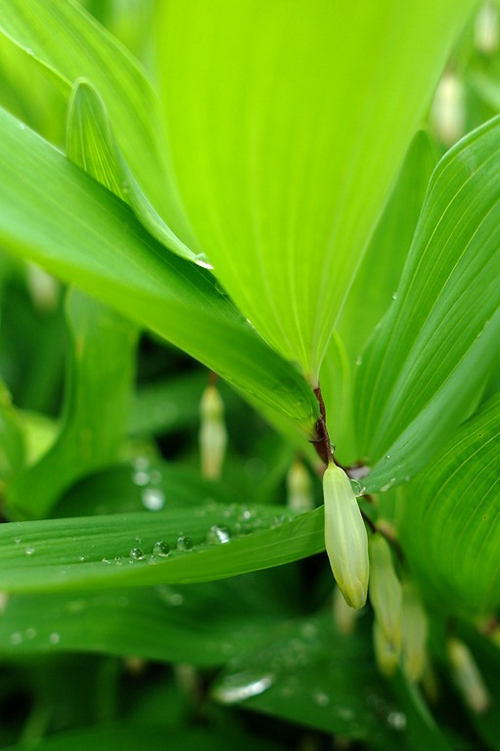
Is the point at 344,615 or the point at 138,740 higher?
the point at 344,615

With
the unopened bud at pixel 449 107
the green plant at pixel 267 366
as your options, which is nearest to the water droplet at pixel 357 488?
the green plant at pixel 267 366

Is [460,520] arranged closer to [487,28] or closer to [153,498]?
[153,498]

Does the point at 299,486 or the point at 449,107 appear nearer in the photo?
the point at 299,486

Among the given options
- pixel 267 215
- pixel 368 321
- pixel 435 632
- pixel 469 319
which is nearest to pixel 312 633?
pixel 435 632

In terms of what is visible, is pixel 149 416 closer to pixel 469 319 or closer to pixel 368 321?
pixel 368 321

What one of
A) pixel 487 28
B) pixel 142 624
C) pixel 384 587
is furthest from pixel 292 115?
pixel 487 28

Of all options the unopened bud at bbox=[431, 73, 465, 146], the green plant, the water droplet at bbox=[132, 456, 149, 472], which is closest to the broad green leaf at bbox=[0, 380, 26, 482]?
the green plant
